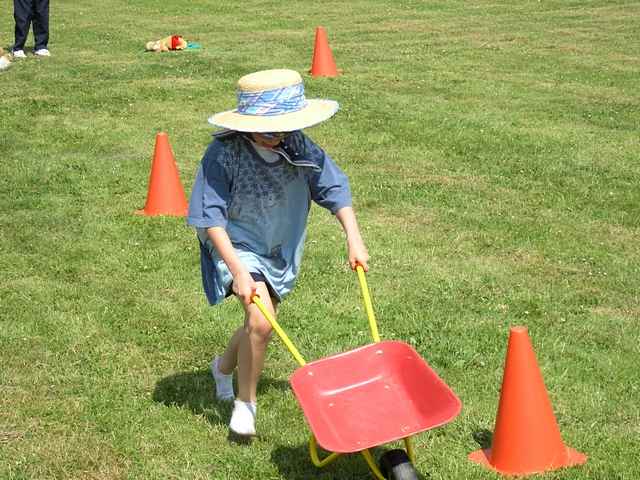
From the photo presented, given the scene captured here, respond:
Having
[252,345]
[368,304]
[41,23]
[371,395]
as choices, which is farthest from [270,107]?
[41,23]

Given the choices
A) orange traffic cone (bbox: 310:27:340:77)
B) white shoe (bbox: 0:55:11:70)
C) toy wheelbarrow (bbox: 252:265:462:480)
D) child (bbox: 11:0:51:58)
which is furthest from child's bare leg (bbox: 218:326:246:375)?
child (bbox: 11:0:51:58)

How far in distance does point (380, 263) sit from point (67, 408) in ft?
8.75

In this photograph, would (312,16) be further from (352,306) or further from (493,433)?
(493,433)

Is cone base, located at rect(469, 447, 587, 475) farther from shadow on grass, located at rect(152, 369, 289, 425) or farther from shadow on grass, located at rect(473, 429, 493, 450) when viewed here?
shadow on grass, located at rect(152, 369, 289, 425)

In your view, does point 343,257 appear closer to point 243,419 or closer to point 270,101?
point 243,419

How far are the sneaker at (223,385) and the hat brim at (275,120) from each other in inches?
50.5

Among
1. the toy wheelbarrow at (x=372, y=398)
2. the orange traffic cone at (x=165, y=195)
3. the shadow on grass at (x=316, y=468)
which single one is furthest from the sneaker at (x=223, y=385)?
the orange traffic cone at (x=165, y=195)

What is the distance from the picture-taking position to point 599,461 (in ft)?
14.3

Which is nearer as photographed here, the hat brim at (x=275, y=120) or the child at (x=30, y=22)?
the hat brim at (x=275, y=120)

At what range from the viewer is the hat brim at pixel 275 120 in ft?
13.8

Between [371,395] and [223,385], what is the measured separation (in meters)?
1.02

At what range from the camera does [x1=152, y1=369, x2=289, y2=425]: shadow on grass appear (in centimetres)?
491

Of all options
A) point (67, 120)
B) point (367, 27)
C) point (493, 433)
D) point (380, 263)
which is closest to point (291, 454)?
point (493, 433)

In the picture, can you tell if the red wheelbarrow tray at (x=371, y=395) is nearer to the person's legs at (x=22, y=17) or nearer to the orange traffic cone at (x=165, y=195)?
the orange traffic cone at (x=165, y=195)
